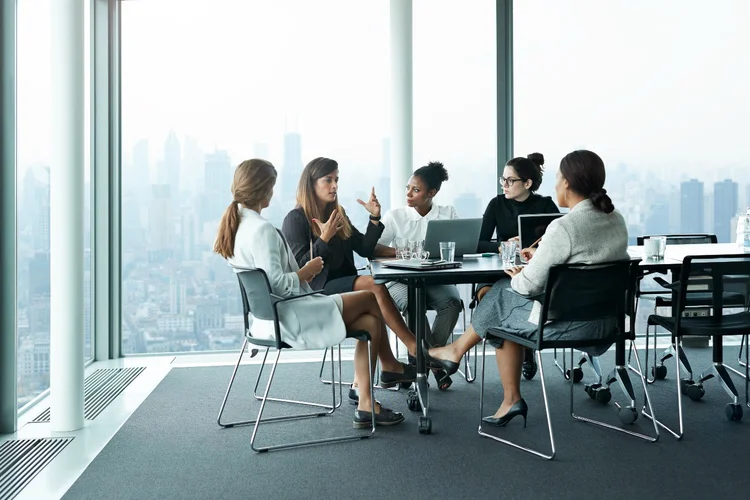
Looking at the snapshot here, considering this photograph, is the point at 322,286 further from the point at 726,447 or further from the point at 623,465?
the point at 726,447

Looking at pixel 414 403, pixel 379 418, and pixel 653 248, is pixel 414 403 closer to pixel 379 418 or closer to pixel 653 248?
pixel 379 418

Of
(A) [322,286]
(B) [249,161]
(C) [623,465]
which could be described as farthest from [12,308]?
(C) [623,465]

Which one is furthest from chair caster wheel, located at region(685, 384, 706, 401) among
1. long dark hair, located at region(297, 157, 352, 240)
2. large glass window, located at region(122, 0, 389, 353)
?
large glass window, located at region(122, 0, 389, 353)

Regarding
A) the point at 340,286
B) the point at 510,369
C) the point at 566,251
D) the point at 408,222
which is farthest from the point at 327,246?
the point at 566,251

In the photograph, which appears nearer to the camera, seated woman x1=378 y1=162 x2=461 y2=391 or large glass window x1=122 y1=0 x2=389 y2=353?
seated woman x1=378 y1=162 x2=461 y2=391

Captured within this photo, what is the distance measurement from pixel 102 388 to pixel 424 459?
2.45 metres

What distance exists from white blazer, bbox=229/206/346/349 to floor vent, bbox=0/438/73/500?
112 cm

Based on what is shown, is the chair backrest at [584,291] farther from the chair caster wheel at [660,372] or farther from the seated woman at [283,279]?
the chair caster wheel at [660,372]

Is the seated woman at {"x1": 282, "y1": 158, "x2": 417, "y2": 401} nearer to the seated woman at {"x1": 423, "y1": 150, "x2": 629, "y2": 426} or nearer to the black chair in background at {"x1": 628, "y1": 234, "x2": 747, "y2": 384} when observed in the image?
the seated woman at {"x1": 423, "y1": 150, "x2": 629, "y2": 426}

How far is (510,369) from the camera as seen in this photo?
153 inches

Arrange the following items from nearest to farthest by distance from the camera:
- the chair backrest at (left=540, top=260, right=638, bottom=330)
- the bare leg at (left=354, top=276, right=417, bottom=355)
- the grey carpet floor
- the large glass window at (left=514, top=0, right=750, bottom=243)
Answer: the grey carpet floor < the chair backrest at (left=540, top=260, right=638, bottom=330) < the bare leg at (left=354, top=276, right=417, bottom=355) < the large glass window at (left=514, top=0, right=750, bottom=243)

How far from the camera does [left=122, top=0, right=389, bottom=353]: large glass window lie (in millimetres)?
5855

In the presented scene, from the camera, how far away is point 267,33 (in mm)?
5918

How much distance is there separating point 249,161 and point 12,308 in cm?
140
